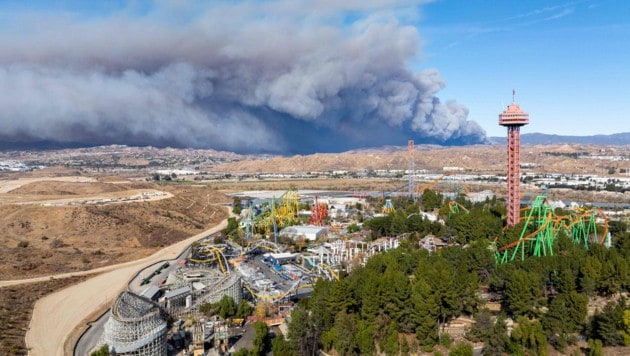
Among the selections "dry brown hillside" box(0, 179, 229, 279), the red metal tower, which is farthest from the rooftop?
"dry brown hillside" box(0, 179, 229, 279)

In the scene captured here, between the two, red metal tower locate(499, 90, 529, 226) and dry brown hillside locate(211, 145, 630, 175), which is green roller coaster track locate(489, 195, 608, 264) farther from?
dry brown hillside locate(211, 145, 630, 175)

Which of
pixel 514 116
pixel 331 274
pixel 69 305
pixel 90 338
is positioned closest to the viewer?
pixel 90 338

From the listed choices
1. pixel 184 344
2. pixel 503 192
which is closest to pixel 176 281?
pixel 184 344

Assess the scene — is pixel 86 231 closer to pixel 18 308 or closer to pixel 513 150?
pixel 18 308

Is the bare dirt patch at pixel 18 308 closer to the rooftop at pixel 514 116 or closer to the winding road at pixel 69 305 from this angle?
the winding road at pixel 69 305

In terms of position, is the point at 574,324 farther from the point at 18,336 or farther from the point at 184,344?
the point at 18,336

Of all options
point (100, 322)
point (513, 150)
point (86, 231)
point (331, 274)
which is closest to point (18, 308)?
point (100, 322)
